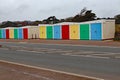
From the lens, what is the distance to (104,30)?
4334 centimetres

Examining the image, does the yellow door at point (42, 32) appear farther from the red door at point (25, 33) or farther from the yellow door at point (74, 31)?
the yellow door at point (74, 31)

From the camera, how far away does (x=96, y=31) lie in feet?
145

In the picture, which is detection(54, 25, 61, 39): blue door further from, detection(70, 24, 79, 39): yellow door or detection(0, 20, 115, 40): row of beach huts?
detection(70, 24, 79, 39): yellow door

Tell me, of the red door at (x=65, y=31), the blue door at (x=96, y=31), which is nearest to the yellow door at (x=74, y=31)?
the red door at (x=65, y=31)

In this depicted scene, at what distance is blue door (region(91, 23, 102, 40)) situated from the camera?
43.8m

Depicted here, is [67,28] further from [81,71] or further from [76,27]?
[81,71]

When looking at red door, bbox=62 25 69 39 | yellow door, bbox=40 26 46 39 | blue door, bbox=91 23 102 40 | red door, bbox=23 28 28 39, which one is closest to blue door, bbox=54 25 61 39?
red door, bbox=62 25 69 39

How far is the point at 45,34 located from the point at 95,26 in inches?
583

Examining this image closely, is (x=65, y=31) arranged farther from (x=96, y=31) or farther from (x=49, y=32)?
(x=96, y=31)

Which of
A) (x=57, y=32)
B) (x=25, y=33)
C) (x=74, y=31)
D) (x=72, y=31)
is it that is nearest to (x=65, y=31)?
(x=72, y=31)

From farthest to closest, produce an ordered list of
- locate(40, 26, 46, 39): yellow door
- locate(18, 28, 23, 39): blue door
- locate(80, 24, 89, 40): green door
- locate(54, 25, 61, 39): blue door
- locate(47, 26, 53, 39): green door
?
locate(18, 28, 23, 39): blue door, locate(40, 26, 46, 39): yellow door, locate(47, 26, 53, 39): green door, locate(54, 25, 61, 39): blue door, locate(80, 24, 89, 40): green door

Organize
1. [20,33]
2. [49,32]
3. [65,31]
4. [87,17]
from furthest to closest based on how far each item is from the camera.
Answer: [87,17], [20,33], [49,32], [65,31]

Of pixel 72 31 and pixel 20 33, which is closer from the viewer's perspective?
pixel 72 31

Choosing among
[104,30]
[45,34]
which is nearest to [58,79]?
[104,30]
